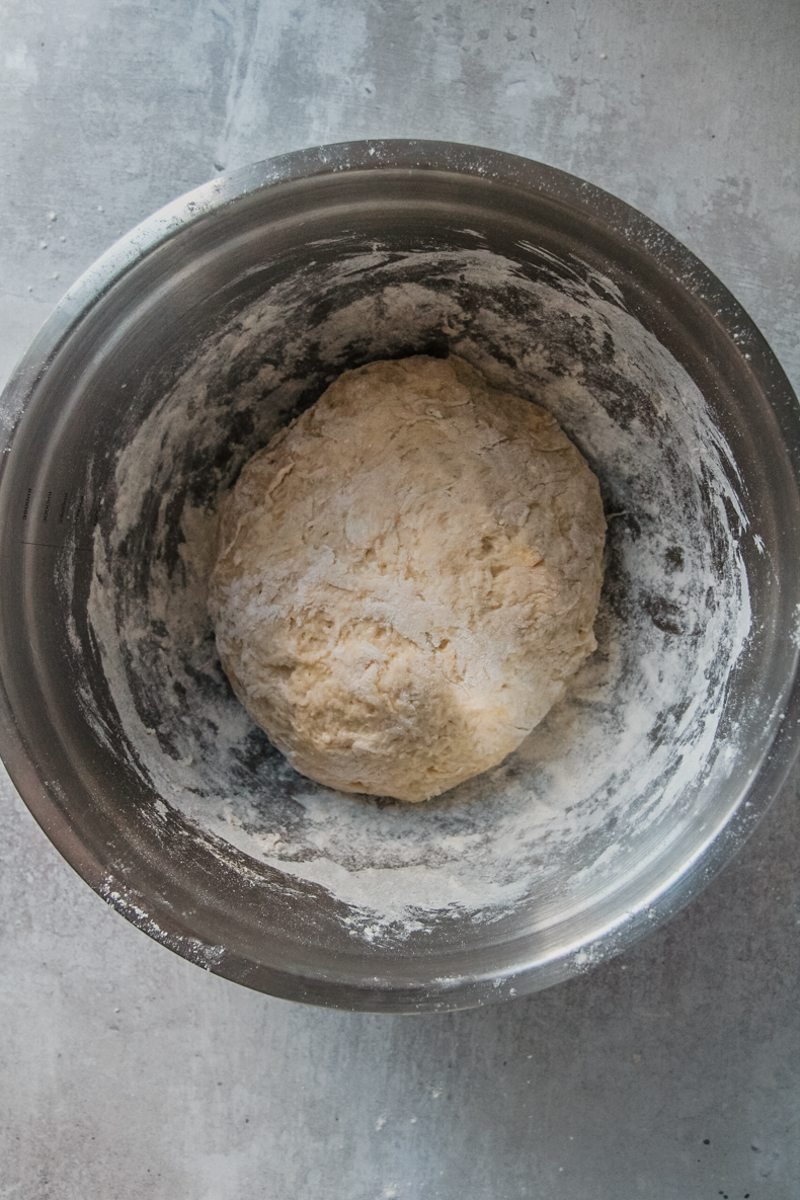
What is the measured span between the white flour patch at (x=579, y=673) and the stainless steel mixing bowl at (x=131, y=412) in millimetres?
33

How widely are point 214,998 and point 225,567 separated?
794 mm

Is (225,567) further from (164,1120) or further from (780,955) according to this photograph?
(780,955)

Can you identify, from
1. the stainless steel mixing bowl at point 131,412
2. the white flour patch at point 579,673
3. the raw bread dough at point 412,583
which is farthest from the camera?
the raw bread dough at point 412,583

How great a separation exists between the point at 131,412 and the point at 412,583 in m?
0.50

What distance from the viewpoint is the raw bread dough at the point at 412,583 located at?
1.46 m

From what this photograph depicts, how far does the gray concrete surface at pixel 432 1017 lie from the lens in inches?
64.6

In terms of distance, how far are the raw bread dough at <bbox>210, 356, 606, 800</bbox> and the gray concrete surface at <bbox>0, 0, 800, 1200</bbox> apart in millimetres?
507

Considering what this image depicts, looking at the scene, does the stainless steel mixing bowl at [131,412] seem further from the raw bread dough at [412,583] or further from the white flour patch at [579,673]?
the raw bread dough at [412,583]

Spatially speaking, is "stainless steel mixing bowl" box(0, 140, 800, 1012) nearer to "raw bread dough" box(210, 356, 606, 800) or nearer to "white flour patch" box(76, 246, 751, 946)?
"white flour patch" box(76, 246, 751, 946)

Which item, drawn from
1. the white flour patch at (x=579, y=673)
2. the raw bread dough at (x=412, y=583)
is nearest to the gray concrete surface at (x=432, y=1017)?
the white flour patch at (x=579, y=673)

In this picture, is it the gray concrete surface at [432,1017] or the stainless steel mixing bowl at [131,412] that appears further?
the gray concrete surface at [432,1017]

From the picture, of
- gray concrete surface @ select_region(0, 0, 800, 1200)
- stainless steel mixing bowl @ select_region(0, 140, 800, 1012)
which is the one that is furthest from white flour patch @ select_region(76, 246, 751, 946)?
gray concrete surface @ select_region(0, 0, 800, 1200)

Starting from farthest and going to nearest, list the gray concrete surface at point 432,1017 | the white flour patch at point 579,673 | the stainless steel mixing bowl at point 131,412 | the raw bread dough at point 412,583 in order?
1. the gray concrete surface at point 432,1017
2. the raw bread dough at point 412,583
3. the white flour patch at point 579,673
4. the stainless steel mixing bowl at point 131,412

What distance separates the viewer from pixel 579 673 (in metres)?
1.59
